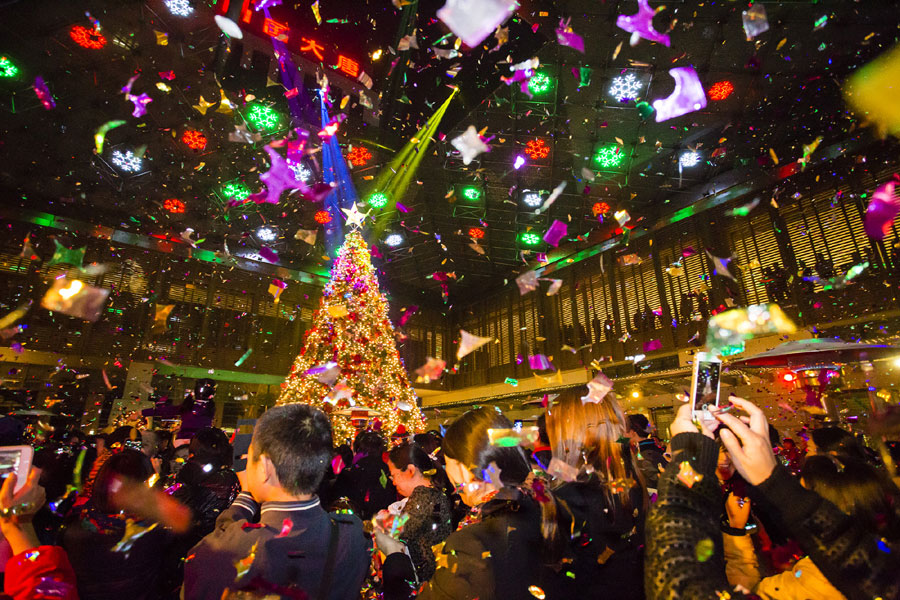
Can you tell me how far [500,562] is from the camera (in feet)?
4.19

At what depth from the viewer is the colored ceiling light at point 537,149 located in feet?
31.6

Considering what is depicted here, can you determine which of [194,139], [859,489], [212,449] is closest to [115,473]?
[212,449]

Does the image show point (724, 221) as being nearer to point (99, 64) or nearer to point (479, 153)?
point (479, 153)

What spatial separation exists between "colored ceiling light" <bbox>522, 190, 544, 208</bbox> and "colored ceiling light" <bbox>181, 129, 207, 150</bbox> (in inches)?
291

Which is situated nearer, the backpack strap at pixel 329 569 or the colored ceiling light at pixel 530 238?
the backpack strap at pixel 329 569

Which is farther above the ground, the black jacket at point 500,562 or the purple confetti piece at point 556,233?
the purple confetti piece at point 556,233

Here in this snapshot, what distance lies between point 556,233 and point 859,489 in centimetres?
1138

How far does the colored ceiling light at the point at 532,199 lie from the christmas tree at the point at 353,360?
4544 millimetres

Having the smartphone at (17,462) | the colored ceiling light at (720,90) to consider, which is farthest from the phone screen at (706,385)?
the colored ceiling light at (720,90)

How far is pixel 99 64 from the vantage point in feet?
24.8

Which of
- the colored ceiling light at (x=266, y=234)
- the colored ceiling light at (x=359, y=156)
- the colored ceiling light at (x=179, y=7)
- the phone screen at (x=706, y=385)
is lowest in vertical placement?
the phone screen at (x=706, y=385)

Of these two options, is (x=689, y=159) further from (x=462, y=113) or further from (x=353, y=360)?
(x=353, y=360)

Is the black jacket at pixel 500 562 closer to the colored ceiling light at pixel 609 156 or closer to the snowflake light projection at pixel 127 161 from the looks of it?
the colored ceiling light at pixel 609 156

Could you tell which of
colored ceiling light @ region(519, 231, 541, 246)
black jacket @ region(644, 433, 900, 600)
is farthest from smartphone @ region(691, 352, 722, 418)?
colored ceiling light @ region(519, 231, 541, 246)
